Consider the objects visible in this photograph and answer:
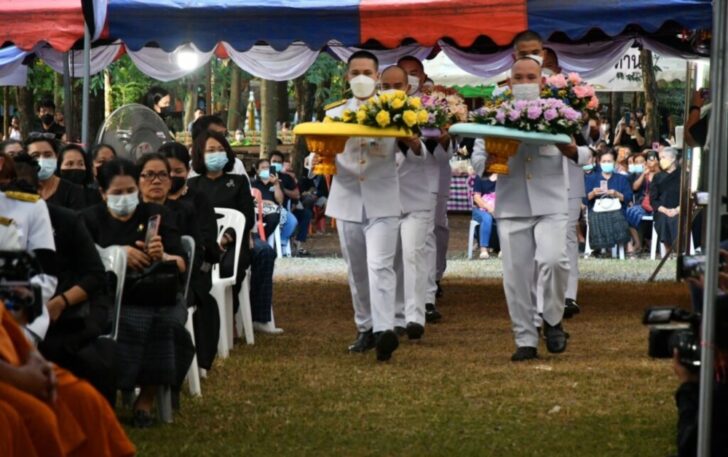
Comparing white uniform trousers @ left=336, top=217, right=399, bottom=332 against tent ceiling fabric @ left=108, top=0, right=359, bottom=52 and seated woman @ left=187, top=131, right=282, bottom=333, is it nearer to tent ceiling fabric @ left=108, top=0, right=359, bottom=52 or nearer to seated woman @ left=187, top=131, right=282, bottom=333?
seated woman @ left=187, top=131, right=282, bottom=333

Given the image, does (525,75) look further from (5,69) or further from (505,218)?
(5,69)

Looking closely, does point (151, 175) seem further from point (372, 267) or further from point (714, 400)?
point (714, 400)

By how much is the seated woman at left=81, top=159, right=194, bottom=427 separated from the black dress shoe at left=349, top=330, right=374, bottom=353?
2965 mm

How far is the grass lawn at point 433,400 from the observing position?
8555 millimetres

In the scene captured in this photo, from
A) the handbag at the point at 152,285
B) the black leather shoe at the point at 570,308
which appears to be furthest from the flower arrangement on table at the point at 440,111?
the handbag at the point at 152,285

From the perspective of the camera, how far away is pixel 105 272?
7930 millimetres

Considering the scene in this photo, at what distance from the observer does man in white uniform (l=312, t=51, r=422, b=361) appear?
462 inches

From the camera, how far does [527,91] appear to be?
37.5ft

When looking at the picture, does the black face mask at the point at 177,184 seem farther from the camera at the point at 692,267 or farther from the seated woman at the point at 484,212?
the seated woman at the point at 484,212

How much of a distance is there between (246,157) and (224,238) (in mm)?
20564

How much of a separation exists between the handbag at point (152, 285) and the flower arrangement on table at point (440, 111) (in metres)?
3.78

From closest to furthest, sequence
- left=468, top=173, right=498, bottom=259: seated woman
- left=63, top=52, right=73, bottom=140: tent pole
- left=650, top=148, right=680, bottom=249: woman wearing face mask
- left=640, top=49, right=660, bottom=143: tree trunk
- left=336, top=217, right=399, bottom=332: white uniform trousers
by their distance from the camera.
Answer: left=336, top=217, right=399, bottom=332: white uniform trousers
left=63, top=52, right=73, bottom=140: tent pole
left=650, top=148, right=680, bottom=249: woman wearing face mask
left=468, top=173, right=498, bottom=259: seated woman
left=640, top=49, right=660, bottom=143: tree trunk

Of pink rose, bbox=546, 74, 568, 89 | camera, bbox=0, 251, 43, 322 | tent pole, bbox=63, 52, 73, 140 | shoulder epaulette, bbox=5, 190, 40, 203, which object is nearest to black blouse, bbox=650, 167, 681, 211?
tent pole, bbox=63, 52, 73, 140

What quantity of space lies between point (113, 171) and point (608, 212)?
15.4m
